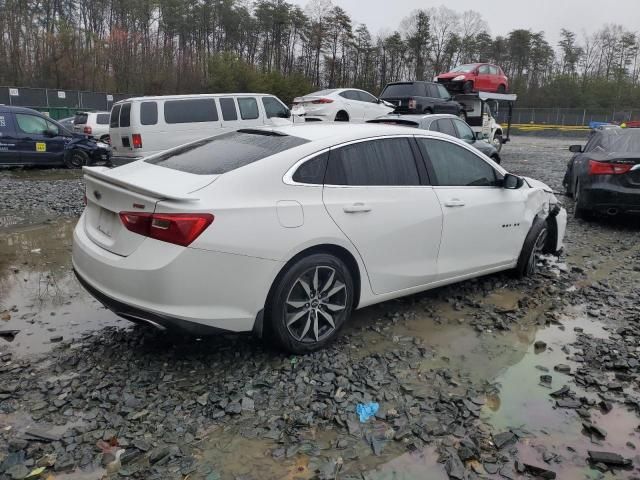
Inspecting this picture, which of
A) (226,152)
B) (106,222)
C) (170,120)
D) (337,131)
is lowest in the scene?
(106,222)

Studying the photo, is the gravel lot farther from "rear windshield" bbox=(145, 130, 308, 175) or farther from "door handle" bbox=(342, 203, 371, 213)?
"rear windshield" bbox=(145, 130, 308, 175)

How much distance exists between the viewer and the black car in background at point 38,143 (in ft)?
44.5

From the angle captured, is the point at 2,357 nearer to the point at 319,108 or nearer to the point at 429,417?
the point at 429,417

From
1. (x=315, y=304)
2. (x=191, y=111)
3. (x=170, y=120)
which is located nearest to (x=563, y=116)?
(x=191, y=111)

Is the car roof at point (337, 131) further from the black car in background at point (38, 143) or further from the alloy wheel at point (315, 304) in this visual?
the black car in background at point (38, 143)

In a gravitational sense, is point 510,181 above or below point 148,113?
below

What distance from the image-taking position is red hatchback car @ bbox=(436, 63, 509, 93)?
2020cm

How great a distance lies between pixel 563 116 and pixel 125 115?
163 feet

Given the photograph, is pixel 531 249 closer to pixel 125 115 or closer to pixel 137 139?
pixel 137 139

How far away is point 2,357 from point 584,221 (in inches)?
327

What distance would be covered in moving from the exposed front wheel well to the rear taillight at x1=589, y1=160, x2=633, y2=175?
5.63m

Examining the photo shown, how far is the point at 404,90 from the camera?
54.7ft

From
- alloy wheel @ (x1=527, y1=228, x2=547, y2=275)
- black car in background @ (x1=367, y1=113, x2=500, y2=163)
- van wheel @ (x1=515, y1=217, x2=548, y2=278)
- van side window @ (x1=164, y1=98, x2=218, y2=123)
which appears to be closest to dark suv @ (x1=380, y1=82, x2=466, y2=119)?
black car in background @ (x1=367, y1=113, x2=500, y2=163)

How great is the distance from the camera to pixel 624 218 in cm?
893
